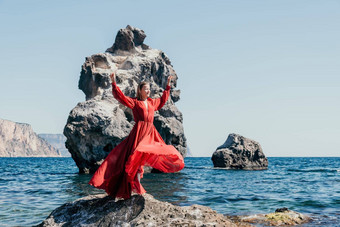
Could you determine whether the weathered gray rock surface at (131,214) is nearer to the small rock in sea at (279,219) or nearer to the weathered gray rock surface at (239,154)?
the small rock in sea at (279,219)

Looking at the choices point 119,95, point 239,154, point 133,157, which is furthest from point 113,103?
point 133,157

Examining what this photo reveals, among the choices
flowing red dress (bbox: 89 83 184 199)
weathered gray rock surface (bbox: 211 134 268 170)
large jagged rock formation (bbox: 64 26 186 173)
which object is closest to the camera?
flowing red dress (bbox: 89 83 184 199)

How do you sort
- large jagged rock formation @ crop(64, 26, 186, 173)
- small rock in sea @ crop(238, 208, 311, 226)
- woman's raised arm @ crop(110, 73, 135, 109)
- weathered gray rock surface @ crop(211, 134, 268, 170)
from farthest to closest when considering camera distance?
1. weathered gray rock surface @ crop(211, 134, 268, 170)
2. large jagged rock formation @ crop(64, 26, 186, 173)
3. small rock in sea @ crop(238, 208, 311, 226)
4. woman's raised arm @ crop(110, 73, 135, 109)

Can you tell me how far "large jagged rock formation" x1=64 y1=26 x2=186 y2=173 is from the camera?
28.7 metres

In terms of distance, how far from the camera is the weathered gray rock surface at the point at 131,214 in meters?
6.32

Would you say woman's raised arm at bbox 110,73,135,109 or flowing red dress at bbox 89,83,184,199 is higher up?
woman's raised arm at bbox 110,73,135,109

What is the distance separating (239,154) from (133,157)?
35622 mm

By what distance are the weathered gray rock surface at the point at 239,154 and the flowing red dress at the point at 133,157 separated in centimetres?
3417

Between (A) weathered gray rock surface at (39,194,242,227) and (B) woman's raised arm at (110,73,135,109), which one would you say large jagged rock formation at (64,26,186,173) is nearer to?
(A) weathered gray rock surface at (39,194,242,227)

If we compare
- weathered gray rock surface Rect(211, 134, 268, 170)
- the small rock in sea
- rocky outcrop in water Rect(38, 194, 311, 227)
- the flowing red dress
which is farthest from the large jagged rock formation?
the flowing red dress

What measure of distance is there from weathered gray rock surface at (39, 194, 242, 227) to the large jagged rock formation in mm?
21743

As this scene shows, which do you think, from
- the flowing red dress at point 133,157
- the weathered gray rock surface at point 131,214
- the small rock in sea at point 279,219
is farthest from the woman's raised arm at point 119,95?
the small rock in sea at point 279,219

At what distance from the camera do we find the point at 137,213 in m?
6.49

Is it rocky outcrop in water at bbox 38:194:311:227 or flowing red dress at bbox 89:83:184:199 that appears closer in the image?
rocky outcrop in water at bbox 38:194:311:227
